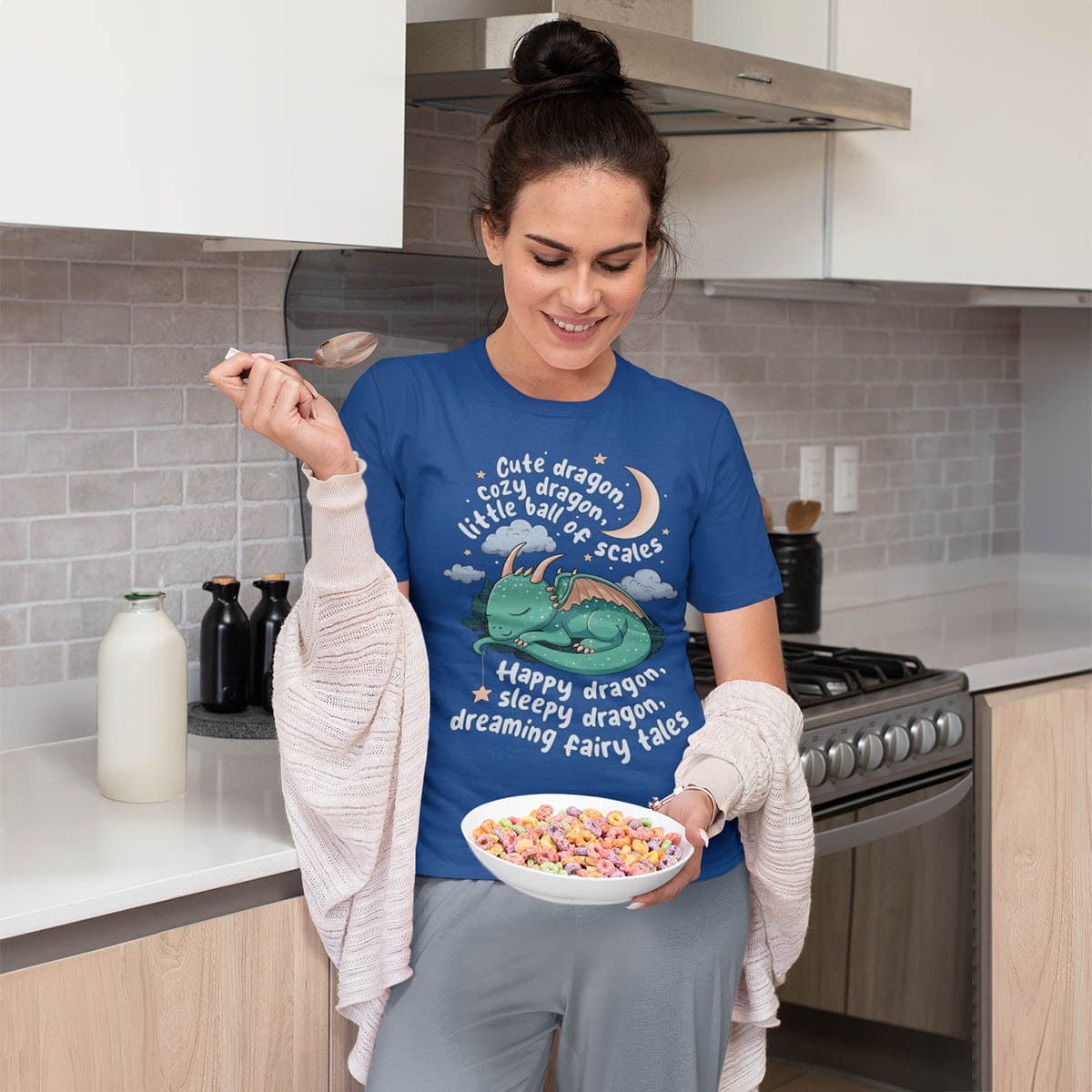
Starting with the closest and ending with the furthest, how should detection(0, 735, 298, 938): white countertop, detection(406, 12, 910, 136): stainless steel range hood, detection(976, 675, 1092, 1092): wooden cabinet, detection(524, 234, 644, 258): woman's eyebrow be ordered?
detection(0, 735, 298, 938): white countertop < detection(524, 234, 644, 258): woman's eyebrow < detection(406, 12, 910, 136): stainless steel range hood < detection(976, 675, 1092, 1092): wooden cabinet

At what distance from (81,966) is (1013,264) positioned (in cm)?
194

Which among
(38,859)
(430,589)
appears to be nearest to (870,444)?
(430,589)

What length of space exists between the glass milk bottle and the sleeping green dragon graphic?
1.25ft

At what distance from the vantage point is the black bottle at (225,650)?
196cm

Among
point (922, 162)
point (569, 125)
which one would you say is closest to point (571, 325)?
point (569, 125)

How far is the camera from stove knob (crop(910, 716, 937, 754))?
216 cm

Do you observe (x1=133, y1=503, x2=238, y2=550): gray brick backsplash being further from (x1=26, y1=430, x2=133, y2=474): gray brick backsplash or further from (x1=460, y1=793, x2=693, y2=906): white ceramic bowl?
(x1=460, y1=793, x2=693, y2=906): white ceramic bowl

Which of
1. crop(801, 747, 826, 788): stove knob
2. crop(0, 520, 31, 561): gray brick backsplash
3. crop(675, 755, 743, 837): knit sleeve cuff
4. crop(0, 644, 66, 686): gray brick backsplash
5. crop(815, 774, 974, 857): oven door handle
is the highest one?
crop(0, 520, 31, 561): gray brick backsplash

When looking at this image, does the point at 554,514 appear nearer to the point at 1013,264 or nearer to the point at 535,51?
the point at 535,51

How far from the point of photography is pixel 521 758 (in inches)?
60.2

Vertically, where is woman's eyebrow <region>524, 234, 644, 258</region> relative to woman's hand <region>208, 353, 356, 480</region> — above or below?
above

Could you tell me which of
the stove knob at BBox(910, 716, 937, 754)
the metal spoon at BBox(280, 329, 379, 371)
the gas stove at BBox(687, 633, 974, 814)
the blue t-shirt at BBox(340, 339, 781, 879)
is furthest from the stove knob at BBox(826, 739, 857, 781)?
the metal spoon at BBox(280, 329, 379, 371)

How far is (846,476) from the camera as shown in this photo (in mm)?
3020

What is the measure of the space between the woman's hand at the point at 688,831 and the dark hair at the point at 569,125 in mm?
575
